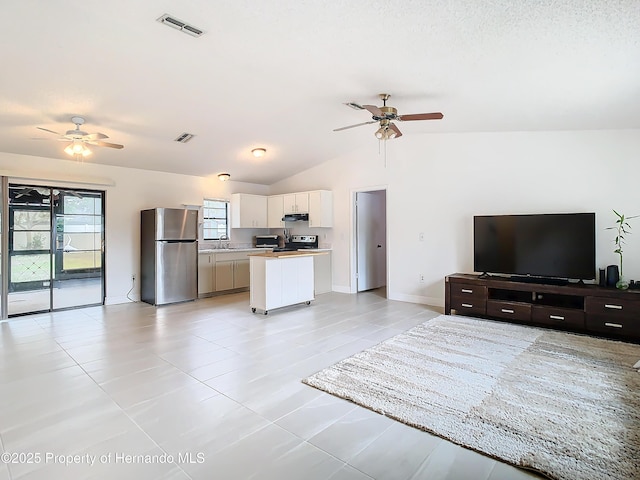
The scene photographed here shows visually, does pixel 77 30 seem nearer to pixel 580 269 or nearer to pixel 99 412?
pixel 99 412

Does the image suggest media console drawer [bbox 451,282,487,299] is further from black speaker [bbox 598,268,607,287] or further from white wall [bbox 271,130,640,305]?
black speaker [bbox 598,268,607,287]


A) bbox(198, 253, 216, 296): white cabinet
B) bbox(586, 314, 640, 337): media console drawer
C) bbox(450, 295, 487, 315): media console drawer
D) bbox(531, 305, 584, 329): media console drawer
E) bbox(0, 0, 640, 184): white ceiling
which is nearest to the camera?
bbox(0, 0, 640, 184): white ceiling

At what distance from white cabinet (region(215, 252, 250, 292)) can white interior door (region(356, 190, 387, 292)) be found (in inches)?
94.1

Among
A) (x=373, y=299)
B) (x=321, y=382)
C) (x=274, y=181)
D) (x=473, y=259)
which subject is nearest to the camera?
(x=321, y=382)

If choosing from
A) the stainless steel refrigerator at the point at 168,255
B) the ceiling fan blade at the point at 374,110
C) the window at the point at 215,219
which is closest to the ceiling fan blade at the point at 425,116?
the ceiling fan blade at the point at 374,110

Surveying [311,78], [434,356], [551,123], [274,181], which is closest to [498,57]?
[311,78]

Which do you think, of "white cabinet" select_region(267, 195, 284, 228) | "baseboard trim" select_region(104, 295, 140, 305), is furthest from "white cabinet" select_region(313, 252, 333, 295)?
"baseboard trim" select_region(104, 295, 140, 305)

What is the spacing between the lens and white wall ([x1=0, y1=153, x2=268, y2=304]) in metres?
5.20

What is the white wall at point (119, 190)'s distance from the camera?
520 centimetres

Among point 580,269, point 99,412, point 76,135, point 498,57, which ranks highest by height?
point 498,57

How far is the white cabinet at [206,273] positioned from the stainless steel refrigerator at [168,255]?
10.0 inches

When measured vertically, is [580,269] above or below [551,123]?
below

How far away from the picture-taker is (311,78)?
3.53 meters

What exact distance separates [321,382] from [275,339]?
4.17ft
